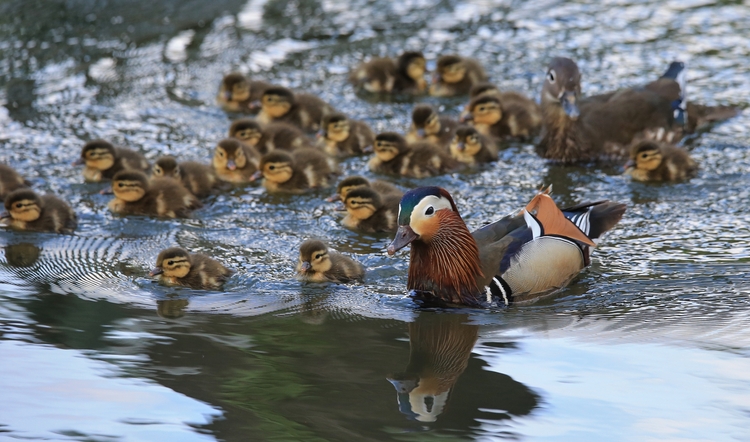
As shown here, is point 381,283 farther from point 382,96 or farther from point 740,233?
point 382,96

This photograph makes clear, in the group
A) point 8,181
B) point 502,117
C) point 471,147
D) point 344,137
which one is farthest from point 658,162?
point 8,181

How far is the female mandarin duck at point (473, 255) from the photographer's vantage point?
167 inches

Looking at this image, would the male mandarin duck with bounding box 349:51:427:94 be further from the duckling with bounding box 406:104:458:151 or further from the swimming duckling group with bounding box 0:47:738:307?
the duckling with bounding box 406:104:458:151

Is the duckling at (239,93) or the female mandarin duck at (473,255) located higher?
the duckling at (239,93)

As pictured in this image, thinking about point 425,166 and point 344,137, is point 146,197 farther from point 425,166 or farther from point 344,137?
point 425,166

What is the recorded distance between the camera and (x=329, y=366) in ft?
11.8

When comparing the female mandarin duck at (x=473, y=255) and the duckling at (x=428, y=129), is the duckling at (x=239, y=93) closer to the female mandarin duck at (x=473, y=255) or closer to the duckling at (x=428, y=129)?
the duckling at (x=428, y=129)

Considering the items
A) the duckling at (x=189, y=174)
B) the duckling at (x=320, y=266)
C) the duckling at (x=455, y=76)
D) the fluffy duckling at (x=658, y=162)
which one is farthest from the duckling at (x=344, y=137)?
the duckling at (x=320, y=266)

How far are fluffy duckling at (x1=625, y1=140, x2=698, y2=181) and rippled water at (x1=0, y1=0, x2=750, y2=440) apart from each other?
0.10 metres

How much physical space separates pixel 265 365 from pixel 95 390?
60 cm

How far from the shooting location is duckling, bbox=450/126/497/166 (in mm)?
6312

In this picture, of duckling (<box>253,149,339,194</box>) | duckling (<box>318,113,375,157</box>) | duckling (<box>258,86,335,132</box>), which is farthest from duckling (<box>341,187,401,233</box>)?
duckling (<box>258,86,335,132</box>)

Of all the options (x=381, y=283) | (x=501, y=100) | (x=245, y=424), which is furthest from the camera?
(x=501, y=100)

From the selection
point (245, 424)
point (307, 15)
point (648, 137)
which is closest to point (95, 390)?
point (245, 424)
